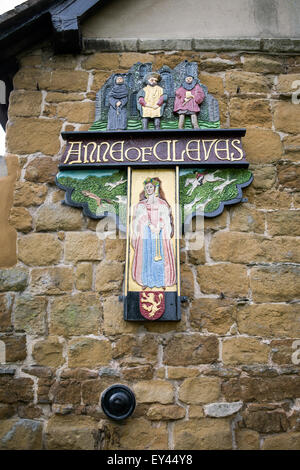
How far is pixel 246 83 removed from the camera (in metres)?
3.50

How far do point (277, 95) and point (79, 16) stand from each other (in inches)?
71.7

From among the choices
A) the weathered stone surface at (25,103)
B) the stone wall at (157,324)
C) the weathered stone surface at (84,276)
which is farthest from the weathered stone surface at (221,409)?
the weathered stone surface at (25,103)

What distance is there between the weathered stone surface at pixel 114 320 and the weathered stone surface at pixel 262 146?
Result: 1558 mm

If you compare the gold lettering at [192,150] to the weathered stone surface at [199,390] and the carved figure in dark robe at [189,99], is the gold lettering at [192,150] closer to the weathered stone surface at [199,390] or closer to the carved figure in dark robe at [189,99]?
the carved figure in dark robe at [189,99]

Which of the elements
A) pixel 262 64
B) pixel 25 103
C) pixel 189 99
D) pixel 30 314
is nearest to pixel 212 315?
pixel 30 314

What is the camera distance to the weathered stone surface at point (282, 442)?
8.81 ft

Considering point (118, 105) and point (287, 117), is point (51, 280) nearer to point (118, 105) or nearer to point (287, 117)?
point (118, 105)

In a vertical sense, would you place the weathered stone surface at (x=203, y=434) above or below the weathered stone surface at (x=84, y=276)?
below

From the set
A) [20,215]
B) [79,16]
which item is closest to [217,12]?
[79,16]

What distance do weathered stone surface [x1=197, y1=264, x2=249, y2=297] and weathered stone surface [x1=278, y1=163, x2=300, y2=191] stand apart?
0.77 metres

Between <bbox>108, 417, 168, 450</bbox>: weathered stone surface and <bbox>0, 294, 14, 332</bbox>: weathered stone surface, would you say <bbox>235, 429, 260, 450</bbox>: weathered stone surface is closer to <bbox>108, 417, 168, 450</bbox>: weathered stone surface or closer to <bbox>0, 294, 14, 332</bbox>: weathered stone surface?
<bbox>108, 417, 168, 450</bbox>: weathered stone surface

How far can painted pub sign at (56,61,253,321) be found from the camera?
9.61 feet

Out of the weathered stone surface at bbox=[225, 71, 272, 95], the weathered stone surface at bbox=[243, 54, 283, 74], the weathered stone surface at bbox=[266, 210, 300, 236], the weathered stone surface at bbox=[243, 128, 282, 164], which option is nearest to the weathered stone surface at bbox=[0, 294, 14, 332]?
the weathered stone surface at bbox=[266, 210, 300, 236]
